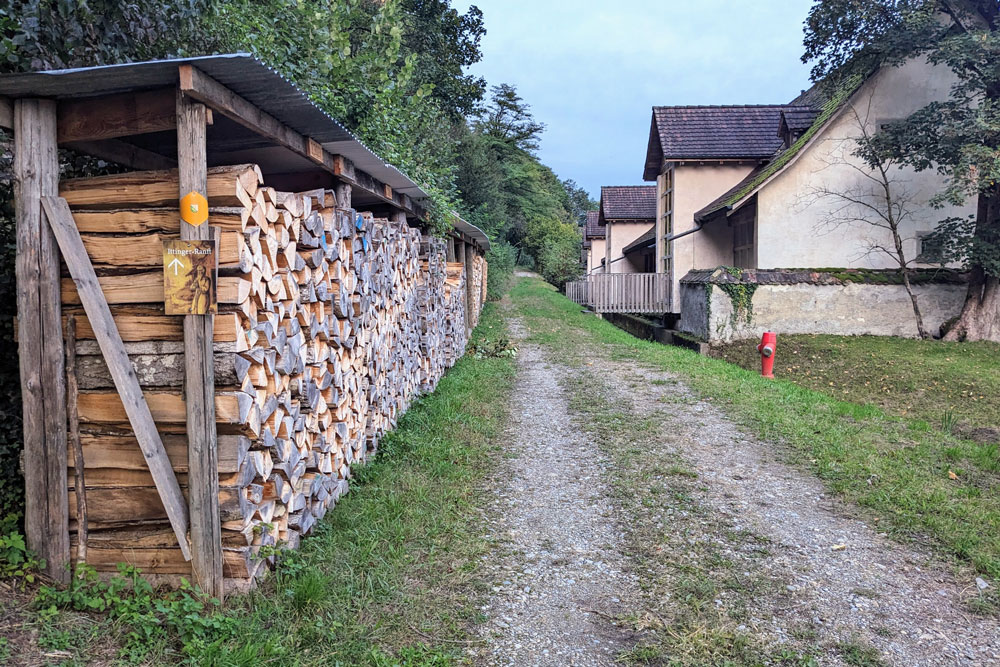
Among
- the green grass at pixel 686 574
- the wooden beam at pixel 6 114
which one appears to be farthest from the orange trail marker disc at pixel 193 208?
the green grass at pixel 686 574

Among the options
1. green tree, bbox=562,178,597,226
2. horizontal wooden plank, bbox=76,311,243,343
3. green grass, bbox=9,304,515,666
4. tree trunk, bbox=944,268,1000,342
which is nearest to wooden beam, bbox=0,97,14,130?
horizontal wooden plank, bbox=76,311,243,343

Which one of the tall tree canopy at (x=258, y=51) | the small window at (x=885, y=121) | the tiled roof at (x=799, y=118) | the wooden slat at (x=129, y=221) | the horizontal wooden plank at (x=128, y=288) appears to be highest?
the tiled roof at (x=799, y=118)

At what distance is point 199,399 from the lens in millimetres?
2887

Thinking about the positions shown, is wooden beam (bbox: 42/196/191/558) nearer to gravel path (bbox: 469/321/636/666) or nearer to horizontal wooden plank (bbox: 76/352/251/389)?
horizontal wooden plank (bbox: 76/352/251/389)

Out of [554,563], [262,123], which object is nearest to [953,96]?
[554,563]

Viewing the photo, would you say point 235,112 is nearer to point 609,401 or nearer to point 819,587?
point 819,587

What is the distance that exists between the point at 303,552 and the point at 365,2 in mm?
15842

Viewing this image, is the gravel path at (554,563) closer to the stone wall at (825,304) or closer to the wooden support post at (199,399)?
the wooden support post at (199,399)

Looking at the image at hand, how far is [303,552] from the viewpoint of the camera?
3.60 meters

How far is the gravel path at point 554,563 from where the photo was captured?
293cm

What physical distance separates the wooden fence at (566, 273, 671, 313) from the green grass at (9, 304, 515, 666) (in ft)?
50.5

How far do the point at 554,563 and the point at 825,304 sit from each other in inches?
507

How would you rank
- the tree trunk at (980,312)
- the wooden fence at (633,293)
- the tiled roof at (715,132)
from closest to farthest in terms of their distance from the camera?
the tree trunk at (980,312), the tiled roof at (715,132), the wooden fence at (633,293)

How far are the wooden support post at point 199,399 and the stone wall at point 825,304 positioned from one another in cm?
1290
